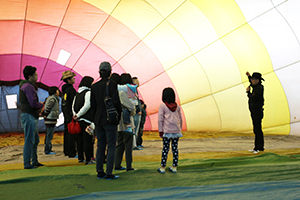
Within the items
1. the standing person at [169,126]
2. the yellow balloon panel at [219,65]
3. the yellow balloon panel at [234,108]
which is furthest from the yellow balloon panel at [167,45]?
the standing person at [169,126]

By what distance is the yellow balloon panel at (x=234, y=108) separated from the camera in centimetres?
802

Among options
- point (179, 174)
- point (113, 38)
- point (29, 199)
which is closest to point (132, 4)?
point (113, 38)

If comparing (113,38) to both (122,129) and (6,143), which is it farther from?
(122,129)

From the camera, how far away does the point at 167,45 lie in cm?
801

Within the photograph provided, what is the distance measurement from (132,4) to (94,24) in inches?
42.4

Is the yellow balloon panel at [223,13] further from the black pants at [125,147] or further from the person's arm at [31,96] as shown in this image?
the person's arm at [31,96]

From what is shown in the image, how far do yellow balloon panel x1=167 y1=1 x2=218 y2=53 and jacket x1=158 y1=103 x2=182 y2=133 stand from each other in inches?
167

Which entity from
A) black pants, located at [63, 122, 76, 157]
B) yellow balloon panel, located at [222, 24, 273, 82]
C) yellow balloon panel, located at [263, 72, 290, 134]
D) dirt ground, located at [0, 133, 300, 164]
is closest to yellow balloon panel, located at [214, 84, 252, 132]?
dirt ground, located at [0, 133, 300, 164]

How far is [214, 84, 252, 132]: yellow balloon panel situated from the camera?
8.02m

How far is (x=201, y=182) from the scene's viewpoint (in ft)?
11.1

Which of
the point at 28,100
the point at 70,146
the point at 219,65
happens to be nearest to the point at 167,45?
the point at 219,65

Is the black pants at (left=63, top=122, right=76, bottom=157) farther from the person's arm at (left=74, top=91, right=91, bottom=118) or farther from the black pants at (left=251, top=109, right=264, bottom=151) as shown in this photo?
the black pants at (left=251, top=109, right=264, bottom=151)

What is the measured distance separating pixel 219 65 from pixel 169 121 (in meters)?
4.45

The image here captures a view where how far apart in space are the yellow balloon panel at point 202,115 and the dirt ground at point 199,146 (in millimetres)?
383
